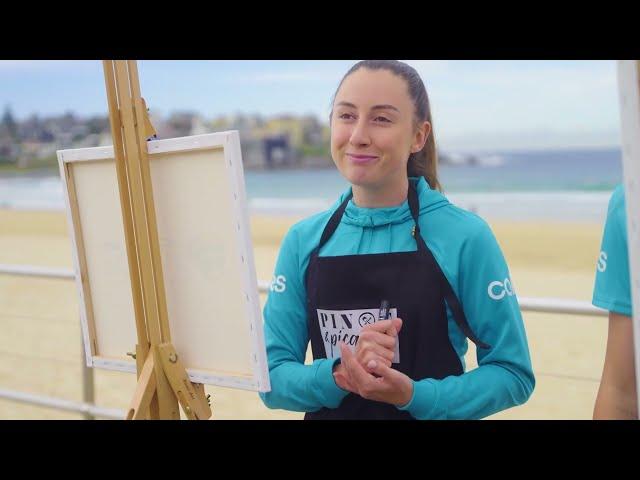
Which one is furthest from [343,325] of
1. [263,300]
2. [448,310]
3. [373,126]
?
[263,300]

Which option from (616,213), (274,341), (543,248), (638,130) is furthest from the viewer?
(543,248)

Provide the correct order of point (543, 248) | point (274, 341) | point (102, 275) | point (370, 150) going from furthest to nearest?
point (543, 248) < point (102, 275) < point (274, 341) < point (370, 150)

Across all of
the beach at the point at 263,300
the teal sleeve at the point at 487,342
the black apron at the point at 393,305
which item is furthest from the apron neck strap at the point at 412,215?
the beach at the point at 263,300

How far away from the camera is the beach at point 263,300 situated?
5.57m

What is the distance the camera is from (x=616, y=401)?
1791 mm

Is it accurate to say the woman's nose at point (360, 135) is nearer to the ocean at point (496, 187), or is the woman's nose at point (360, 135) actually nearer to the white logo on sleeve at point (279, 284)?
the white logo on sleeve at point (279, 284)

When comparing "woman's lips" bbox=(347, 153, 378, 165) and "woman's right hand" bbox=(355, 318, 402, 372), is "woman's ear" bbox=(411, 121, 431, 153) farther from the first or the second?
"woman's right hand" bbox=(355, 318, 402, 372)

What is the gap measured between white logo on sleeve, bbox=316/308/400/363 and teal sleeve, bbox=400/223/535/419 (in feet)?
0.51

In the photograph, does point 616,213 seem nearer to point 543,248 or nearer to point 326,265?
point 326,265

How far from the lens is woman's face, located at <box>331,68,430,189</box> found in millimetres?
1988

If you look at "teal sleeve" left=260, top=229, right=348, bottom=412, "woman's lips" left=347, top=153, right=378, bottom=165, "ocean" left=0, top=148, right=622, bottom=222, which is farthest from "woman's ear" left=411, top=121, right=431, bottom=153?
"ocean" left=0, top=148, right=622, bottom=222

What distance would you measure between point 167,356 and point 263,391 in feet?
1.01
